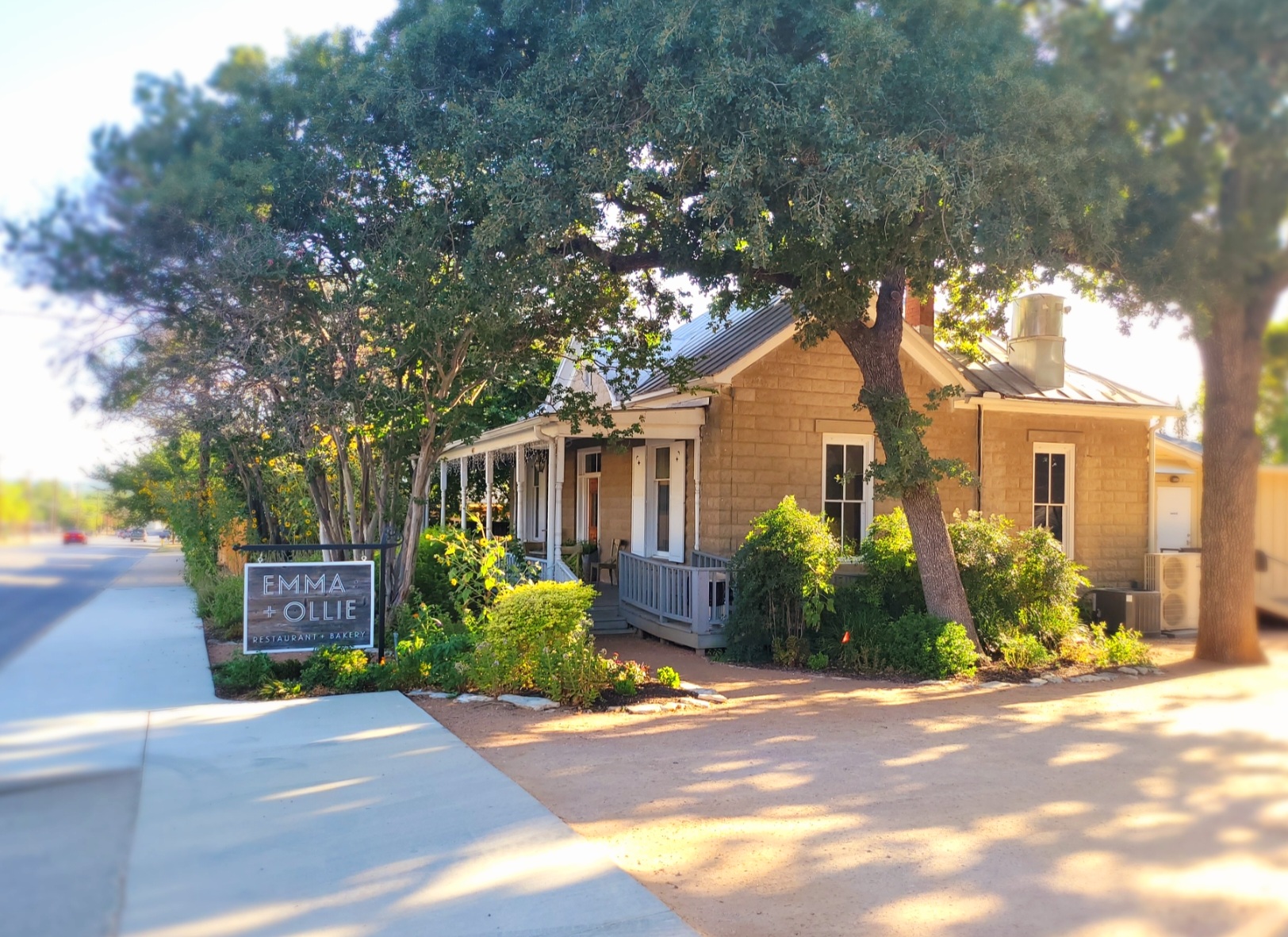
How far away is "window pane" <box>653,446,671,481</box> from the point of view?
15513mm

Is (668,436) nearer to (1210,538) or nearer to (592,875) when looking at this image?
(592,875)

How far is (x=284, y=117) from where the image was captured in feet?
33.4

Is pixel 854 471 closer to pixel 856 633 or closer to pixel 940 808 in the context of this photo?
pixel 856 633

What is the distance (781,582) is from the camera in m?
12.0

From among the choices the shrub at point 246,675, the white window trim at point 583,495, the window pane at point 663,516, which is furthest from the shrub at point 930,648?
the white window trim at point 583,495

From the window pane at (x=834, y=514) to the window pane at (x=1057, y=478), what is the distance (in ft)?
14.1

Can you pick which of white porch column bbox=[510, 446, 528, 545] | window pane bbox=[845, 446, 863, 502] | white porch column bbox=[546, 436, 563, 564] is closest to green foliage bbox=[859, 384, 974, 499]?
window pane bbox=[845, 446, 863, 502]

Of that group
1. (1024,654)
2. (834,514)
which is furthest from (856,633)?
(834,514)

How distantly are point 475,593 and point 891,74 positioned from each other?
7.42 metres

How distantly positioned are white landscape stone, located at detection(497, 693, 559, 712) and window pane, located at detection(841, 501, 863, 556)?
23.9 ft

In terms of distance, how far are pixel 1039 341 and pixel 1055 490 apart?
2685 mm

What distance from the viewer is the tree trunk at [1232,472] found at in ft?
5.21

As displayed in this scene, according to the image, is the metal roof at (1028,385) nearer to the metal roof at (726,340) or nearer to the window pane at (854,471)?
the window pane at (854,471)

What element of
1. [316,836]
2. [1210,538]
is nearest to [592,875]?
[316,836]
